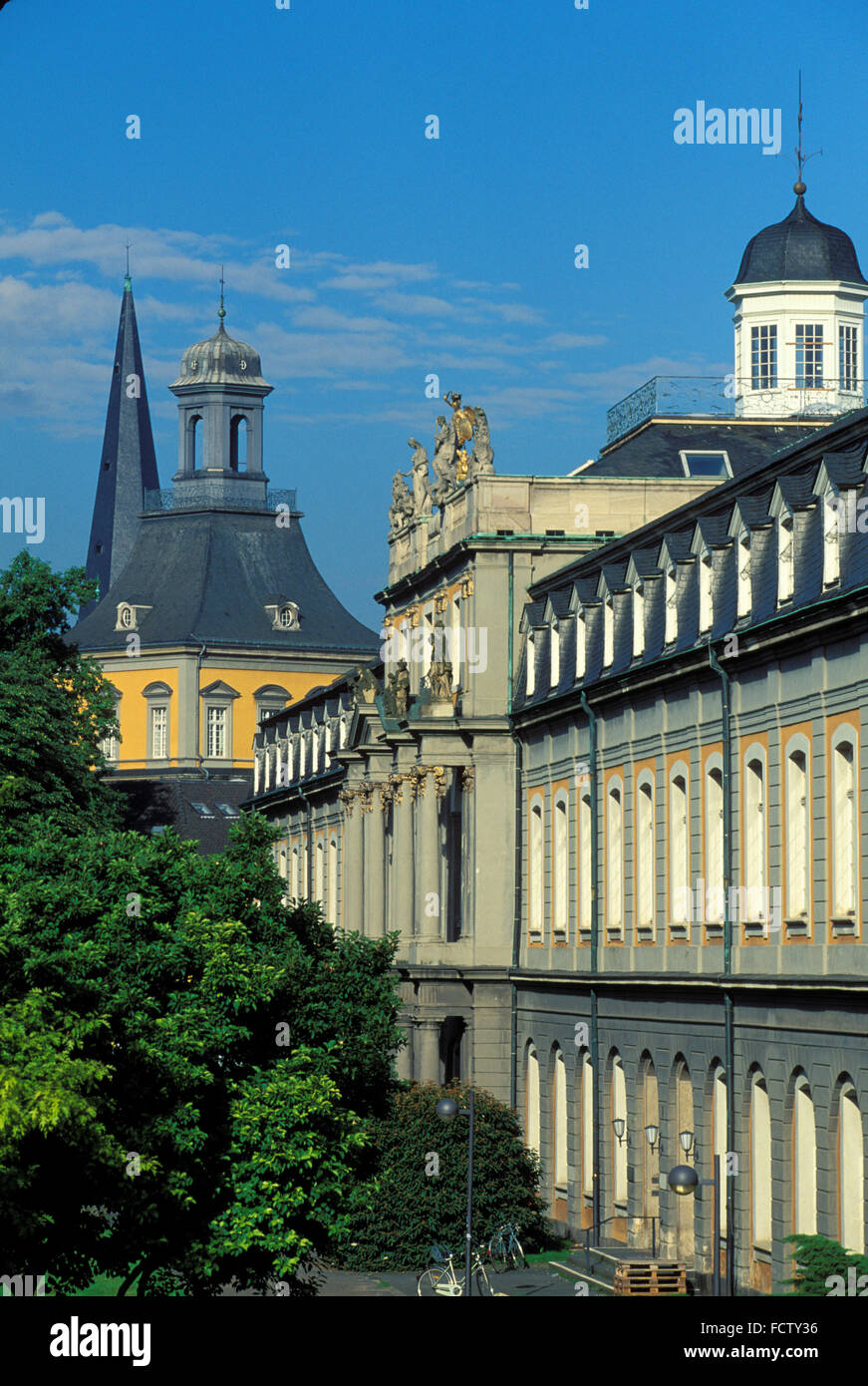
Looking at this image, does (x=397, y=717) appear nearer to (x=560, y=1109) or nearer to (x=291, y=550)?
(x=560, y=1109)

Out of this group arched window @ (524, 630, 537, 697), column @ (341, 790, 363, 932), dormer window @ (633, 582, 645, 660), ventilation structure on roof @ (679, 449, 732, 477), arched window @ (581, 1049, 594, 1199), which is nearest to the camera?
dormer window @ (633, 582, 645, 660)

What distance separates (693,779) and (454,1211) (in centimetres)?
1055

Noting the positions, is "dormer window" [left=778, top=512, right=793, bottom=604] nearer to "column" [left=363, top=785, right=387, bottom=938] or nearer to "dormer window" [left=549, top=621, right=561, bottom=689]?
"dormer window" [left=549, top=621, right=561, bottom=689]

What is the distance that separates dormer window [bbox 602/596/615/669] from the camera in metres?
51.8

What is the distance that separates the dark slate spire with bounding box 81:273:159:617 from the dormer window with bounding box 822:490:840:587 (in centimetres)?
13836

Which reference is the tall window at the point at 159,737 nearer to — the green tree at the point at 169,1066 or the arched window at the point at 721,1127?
the green tree at the point at 169,1066

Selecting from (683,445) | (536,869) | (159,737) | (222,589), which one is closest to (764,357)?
(683,445)

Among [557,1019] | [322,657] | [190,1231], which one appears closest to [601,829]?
[557,1019]

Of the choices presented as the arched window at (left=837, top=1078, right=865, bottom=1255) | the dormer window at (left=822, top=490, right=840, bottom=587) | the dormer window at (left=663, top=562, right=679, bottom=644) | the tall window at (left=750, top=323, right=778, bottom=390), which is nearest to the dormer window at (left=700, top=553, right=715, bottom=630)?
the dormer window at (left=663, top=562, right=679, bottom=644)

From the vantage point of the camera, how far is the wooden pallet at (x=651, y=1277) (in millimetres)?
40562

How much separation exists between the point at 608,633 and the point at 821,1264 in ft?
72.6

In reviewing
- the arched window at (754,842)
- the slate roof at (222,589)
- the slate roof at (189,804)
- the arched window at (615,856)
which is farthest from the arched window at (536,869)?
the slate roof at (222,589)

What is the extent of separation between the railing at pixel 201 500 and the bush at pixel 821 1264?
11611cm

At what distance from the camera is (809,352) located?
74.8 meters
